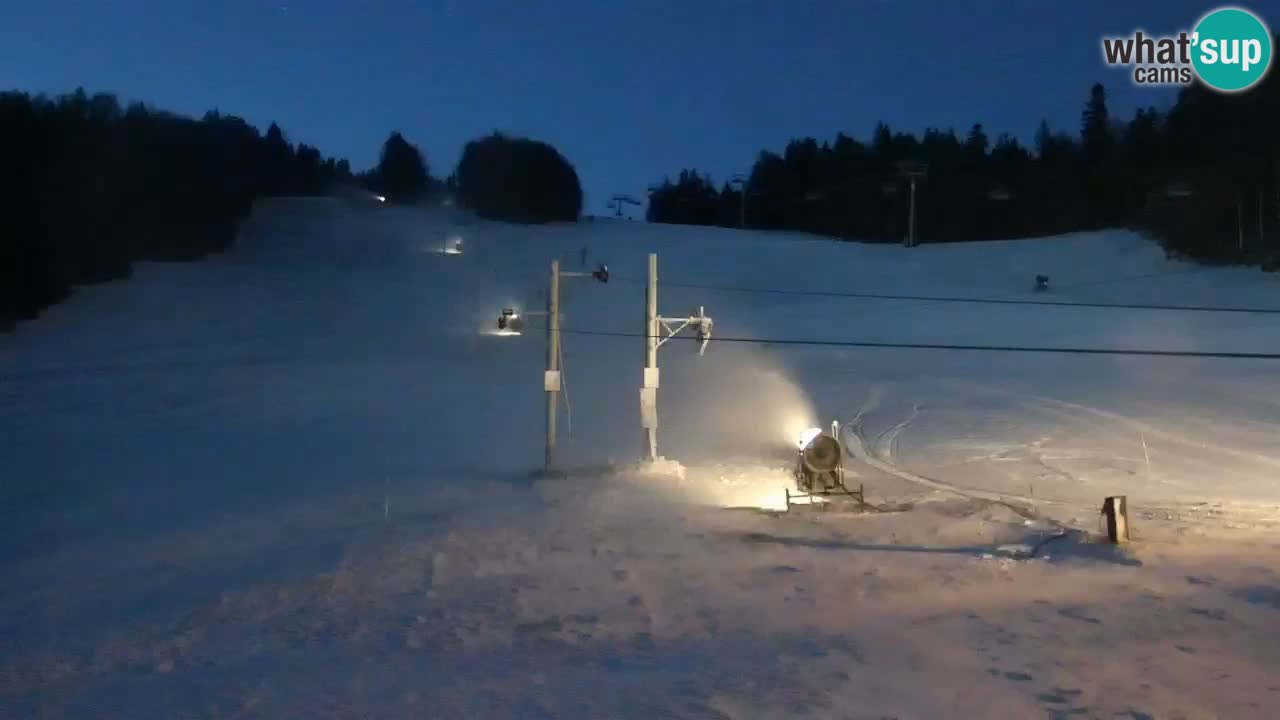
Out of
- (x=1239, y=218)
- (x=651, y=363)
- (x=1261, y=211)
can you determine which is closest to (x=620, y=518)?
(x=651, y=363)

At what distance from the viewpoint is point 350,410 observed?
27688 millimetres

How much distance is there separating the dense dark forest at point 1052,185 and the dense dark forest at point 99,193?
138ft

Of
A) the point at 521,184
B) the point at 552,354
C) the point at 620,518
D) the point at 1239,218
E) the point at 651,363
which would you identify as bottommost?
the point at 620,518

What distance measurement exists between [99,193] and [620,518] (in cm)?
3839

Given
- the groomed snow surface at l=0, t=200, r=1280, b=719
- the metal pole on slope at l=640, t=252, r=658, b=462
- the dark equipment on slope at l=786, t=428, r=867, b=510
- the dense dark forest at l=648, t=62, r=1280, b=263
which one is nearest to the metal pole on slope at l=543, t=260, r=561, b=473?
the groomed snow surface at l=0, t=200, r=1280, b=719

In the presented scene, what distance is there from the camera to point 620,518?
49.2ft

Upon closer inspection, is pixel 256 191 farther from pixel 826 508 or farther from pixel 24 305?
pixel 826 508

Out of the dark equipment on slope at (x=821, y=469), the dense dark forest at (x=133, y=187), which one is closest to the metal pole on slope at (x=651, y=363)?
the dark equipment on slope at (x=821, y=469)

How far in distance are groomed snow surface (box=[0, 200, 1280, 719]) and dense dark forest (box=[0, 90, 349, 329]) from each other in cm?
168

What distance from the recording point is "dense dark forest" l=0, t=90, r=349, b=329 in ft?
123

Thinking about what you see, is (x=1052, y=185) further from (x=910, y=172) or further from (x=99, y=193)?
(x=99, y=193)

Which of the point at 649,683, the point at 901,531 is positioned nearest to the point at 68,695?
the point at 649,683

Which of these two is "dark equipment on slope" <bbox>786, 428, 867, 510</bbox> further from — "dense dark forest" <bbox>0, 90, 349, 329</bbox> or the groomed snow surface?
"dense dark forest" <bbox>0, 90, 349, 329</bbox>

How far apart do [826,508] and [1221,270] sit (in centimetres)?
3950
